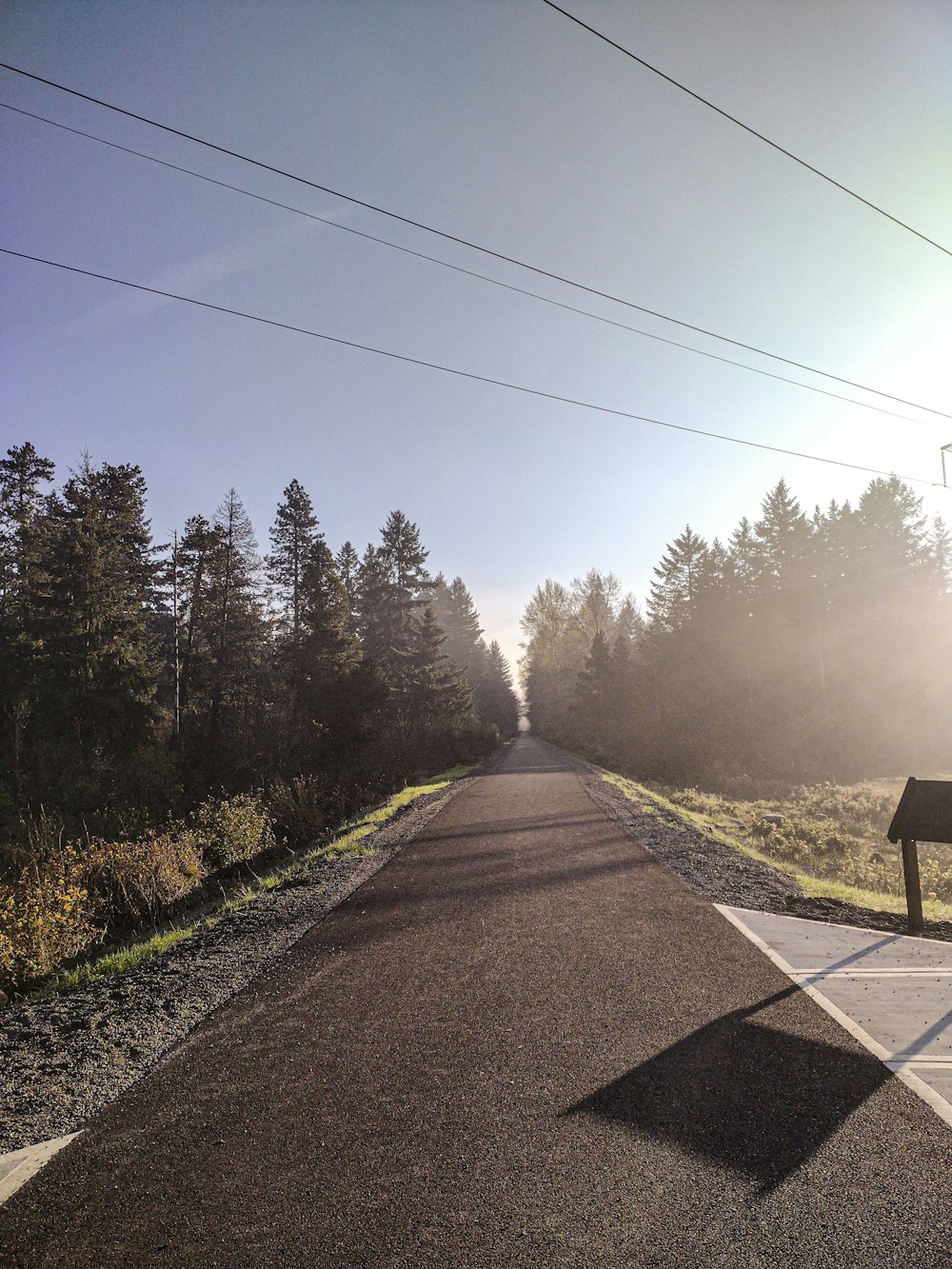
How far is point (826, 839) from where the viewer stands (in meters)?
13.8

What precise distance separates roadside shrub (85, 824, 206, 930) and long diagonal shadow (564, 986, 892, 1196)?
816 cm

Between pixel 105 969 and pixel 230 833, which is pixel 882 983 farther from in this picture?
pixel 230 833

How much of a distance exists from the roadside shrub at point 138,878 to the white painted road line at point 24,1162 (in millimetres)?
6349

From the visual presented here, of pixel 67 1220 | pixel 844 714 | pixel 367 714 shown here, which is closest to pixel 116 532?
pixel 367 714

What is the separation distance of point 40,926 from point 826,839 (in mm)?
15490

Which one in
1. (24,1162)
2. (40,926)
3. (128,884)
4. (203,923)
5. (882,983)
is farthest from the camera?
(128,884)

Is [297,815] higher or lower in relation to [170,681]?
lower

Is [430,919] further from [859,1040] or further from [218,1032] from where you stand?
[859,1040]

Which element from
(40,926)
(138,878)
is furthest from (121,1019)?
(138,878)

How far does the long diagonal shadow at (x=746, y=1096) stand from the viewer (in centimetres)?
283

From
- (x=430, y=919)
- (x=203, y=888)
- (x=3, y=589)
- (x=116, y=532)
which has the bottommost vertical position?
(x=203, y=888)

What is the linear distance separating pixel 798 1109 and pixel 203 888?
9.64m

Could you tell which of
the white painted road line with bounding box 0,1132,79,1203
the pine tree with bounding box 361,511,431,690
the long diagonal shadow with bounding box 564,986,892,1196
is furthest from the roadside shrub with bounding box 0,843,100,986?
the pine tree with bounding box 361,511,431,690

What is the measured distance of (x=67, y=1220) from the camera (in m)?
2.52
